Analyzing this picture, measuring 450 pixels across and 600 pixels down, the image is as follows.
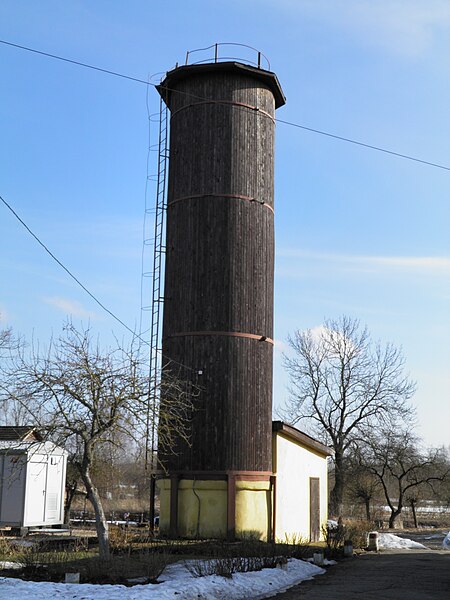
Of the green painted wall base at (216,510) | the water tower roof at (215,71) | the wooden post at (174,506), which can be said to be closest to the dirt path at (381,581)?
the green painted wall base at (216,510)

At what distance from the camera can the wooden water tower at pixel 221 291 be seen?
74.2 ft

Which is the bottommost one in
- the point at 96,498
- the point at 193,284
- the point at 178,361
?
the point at 96,498

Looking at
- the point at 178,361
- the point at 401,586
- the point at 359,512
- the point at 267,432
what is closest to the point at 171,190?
the point at 178,361

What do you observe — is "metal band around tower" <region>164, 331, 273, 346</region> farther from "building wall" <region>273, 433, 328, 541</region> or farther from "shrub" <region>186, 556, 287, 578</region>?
"shrub" <region>186, 556, 287, 578</region>

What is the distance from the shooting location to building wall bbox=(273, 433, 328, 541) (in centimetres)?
2439

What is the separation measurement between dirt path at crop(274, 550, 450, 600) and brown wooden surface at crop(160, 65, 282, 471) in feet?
15.4

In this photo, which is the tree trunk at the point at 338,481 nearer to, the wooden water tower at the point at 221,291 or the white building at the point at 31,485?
the white building at the point at 31,485

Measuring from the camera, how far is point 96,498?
16.7 metres

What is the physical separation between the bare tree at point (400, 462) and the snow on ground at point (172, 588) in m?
29.3

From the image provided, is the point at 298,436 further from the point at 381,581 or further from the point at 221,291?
the point at 381,581

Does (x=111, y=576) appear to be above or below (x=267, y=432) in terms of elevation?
below

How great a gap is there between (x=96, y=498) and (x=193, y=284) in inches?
346

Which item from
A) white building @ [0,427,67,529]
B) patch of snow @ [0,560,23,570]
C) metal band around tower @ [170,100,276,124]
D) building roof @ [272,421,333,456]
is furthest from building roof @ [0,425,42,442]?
metal band around tower @ [170,100,276,124]

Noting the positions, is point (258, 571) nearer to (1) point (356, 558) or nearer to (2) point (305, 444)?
(1) point (356, 558)
